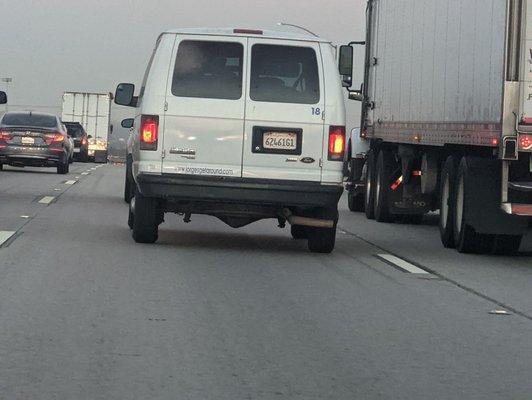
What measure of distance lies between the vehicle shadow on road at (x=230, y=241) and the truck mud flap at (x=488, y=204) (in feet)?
5.94

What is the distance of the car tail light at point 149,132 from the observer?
537 inches

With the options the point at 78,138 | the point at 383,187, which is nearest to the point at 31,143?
the point at 383,187

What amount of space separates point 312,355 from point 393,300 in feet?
9.31

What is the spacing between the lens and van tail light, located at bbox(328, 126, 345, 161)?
541 inches

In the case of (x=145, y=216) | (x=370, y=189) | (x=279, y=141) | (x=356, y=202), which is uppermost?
(x=279, y=141)

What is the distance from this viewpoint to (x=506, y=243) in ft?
50.4

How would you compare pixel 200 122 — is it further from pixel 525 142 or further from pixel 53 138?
pixel 53 138

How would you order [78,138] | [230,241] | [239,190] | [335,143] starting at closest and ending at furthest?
1. [239,190]
2. [335,143]
3. [230,241]
4. [78,138]

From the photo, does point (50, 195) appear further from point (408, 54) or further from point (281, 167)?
point (281, 167)

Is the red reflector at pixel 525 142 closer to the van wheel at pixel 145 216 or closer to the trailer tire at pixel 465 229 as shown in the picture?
the trailer tire at pixel 465 229

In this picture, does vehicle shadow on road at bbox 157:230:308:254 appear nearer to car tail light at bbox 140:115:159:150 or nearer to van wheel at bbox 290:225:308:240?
van wheel at bbox 290:225:308:240

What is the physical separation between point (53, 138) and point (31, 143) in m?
0.61

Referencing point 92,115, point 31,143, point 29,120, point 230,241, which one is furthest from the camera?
point 92,115

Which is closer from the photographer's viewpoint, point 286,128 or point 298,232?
point 286,128
